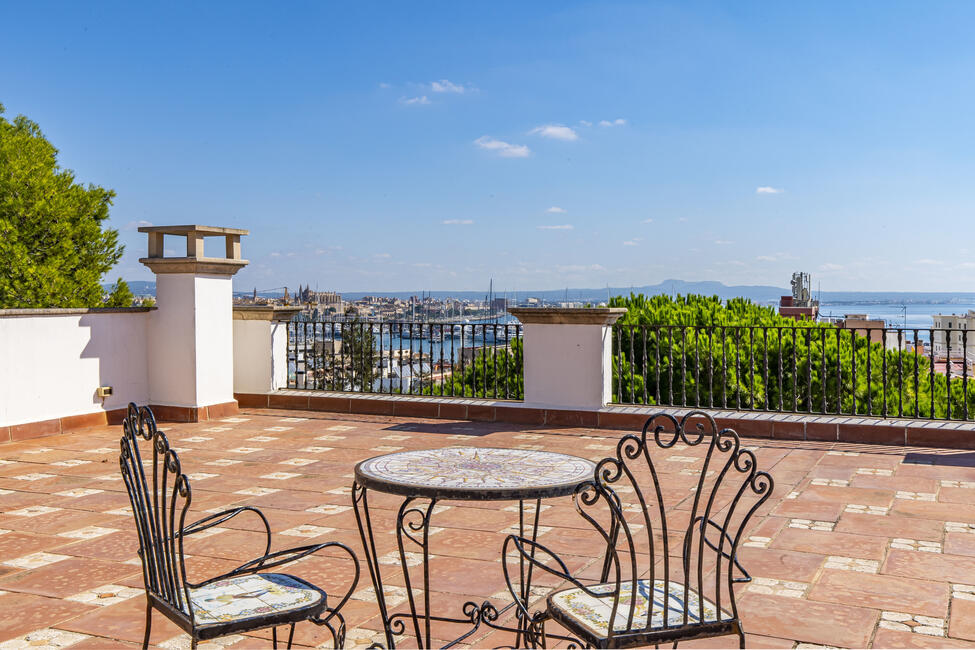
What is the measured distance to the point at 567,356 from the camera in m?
7.91

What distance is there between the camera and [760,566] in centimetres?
359

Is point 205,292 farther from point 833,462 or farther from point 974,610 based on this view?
point 974,610

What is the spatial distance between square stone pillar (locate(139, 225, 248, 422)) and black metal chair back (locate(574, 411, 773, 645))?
4613mm

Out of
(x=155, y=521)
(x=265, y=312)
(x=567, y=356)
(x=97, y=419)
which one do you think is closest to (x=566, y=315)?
(x=567, y=356)

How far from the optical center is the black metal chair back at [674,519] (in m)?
1.94

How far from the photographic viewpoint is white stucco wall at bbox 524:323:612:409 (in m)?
7.81

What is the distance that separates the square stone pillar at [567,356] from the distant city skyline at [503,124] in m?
3.20

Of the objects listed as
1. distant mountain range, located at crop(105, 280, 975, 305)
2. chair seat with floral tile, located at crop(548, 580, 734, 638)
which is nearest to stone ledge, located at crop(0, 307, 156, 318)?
distant mountain range, located at crop(105, 280, 975, 305)

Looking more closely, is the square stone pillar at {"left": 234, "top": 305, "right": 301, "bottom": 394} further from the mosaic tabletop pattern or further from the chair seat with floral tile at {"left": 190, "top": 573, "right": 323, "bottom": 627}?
the chair seat with floral tile at {"left": 190, "top": 573, "right": 323, "bottom": 627}

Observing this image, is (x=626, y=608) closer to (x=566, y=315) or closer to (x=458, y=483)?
(x=458, y=483)

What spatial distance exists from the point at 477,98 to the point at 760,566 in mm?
29396

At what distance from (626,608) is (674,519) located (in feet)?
8.04

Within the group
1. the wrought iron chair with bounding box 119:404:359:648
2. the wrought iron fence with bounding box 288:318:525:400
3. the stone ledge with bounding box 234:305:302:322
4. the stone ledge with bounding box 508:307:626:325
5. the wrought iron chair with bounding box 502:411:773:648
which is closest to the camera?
the wrought iron chair with bounding box 502:411:773:648

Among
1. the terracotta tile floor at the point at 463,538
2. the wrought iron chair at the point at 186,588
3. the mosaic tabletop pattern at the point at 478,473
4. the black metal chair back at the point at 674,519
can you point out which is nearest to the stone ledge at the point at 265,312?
the terracotta tile floor at the point at 463,538
